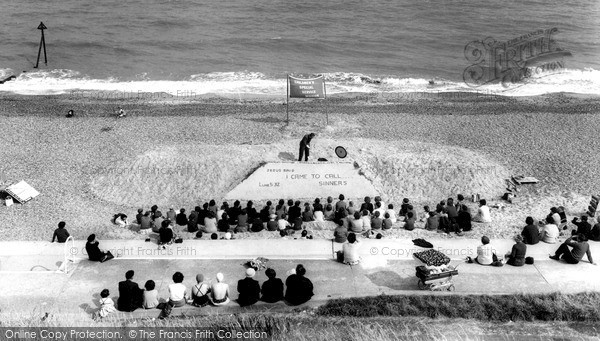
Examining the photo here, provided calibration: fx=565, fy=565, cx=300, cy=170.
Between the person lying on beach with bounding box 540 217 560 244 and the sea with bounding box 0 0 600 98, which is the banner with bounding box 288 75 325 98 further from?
the sea with bounding box 0 0 600 98

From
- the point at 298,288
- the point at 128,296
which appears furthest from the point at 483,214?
the point at 128,296

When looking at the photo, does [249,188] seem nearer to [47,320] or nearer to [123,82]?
[47,320]

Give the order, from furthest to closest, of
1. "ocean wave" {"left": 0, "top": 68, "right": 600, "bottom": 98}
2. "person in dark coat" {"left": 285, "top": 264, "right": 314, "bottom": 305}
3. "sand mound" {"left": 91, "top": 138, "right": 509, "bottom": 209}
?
"ocean wave" {"left": 0, "top": 68, "right": 600, "bottom": 98} < "sand mound" {"left": 91, "top": 138, "right": 509, "bottom": 209} < "person in dark coat" {"left": 285, "top": 264, "right": 314, "bottom": 305}

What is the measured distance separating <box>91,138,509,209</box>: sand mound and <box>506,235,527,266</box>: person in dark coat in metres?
6.93

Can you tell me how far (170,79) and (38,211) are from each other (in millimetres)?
22764

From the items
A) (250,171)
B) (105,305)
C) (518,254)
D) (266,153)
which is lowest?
(105,305)

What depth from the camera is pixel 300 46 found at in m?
49.5

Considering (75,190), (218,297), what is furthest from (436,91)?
(218,297)

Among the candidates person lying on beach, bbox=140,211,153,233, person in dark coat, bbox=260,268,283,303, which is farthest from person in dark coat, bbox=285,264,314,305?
person lying on beach, bbox=140,211,153,233

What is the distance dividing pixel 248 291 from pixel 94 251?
191 inches

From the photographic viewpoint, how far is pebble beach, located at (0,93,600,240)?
2097 cm

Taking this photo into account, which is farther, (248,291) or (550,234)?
(550,234)

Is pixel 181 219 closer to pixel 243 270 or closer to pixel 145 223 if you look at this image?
pixel 145 223

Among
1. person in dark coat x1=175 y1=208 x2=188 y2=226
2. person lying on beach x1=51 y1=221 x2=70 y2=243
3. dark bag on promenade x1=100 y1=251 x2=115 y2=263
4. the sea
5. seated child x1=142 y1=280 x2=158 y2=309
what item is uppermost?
the sea
